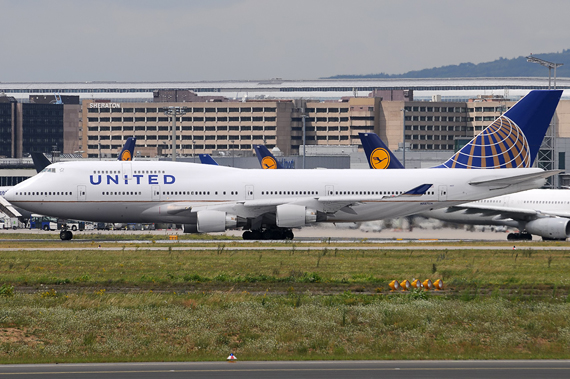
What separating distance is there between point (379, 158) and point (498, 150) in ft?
51.8

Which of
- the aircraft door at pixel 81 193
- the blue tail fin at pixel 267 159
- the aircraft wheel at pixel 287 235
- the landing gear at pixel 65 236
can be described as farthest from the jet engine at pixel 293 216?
the blue tail fin at pixel 267 159

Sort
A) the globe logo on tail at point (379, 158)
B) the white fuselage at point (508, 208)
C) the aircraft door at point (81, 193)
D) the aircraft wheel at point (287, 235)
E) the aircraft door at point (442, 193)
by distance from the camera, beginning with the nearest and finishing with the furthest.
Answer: the aircraft door at point (81, 193) < the aircraft door at point (442, 193) < the aircraft wheel at point (287, 235) < the white fuselage at point (508, 208) < the globe logo on tail at point (379, 158)

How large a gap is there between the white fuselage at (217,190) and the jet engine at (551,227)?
368 centimetres

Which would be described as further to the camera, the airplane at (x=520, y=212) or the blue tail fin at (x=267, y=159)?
the blue tail fin at (x=267, y=159)

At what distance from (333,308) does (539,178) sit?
3351 centimetres

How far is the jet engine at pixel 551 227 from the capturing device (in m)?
57.2

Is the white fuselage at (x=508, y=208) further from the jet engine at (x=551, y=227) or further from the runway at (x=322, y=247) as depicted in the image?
the runway at (x=322, y=247)

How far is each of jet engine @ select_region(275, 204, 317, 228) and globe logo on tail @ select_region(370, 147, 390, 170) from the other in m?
19.4

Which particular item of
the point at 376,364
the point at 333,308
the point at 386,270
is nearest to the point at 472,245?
the point at 386,270

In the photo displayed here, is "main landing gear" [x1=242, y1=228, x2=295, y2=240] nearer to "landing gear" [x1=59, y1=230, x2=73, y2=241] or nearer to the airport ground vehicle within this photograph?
"landing gear" [x1=59, y1=230, x2=73, y2=241]

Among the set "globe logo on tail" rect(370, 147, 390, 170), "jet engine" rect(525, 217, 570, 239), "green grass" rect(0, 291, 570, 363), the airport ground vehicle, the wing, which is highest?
"globe logo on tail" rect(370, 147, 390, 170)

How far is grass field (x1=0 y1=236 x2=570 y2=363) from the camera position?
21.6 metres

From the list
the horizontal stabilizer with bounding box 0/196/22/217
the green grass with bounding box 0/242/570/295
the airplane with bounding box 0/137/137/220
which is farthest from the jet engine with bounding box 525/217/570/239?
the horizontal stabilizer with bounding box 0/196/22/217

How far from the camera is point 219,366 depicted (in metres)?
19.5
